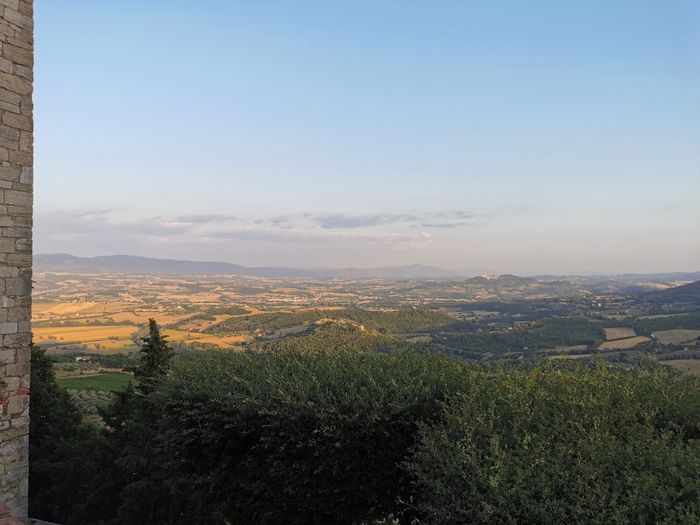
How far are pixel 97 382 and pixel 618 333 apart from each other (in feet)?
147

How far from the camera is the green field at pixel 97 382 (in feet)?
83.2

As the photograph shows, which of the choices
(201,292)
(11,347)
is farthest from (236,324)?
(201,292)

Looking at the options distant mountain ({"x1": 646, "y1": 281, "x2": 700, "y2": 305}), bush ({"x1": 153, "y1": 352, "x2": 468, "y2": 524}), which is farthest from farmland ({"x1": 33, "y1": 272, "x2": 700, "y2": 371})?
bush ({"x1": 153, "y1": 352, "x2": 468, "y2": 524})

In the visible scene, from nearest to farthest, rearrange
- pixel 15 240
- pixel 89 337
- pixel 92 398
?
pixel 15 240 → pixel 92 398 → pixel 89 337

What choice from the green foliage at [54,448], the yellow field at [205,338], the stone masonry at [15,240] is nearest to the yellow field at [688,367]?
the stone masonry at [15,240]

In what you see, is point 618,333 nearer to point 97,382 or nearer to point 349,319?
point 349,319

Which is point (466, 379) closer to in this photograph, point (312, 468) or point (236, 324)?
point (312, 468)

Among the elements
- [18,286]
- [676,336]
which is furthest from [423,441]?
[676,336]

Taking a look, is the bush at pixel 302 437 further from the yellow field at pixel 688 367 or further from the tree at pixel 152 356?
the tree at pixel 152 356

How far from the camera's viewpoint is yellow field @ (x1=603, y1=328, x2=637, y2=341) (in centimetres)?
4534

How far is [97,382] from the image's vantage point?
2762 cm

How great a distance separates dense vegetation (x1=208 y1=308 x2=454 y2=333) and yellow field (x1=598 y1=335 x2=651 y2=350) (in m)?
25.9

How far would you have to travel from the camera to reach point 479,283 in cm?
15725

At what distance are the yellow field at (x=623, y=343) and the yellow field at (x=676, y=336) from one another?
1281 mm
